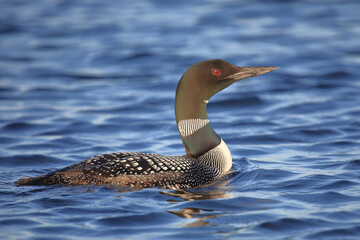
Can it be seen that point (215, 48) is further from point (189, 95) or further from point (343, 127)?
point (189, 95)

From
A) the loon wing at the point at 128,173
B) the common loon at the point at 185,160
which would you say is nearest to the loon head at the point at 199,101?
the common loon at the point at 185,160

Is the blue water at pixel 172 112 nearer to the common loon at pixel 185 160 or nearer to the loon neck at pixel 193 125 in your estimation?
the common loon at pixel 185 160

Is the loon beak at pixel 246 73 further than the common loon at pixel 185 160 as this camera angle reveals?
Yes

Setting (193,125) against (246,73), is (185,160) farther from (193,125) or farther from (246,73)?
(246,73)

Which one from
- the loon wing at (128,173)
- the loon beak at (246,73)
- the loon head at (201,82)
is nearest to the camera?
the loon wing at (128,173)

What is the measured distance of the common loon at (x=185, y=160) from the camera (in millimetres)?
4645

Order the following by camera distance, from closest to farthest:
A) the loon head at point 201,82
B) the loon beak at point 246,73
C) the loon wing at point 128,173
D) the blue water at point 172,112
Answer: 1. the blue water at point 172,112
2. the loon wing at point 128,173
3. the loon head at point 201,82
4. the loon beak at point 246,73

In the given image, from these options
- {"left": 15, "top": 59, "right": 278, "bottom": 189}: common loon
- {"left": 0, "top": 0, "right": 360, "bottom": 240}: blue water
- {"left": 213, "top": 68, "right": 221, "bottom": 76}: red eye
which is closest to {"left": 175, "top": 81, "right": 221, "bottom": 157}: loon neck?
{"left": 15, "top": 59, "right": 278, "bottom": 189}: common loon

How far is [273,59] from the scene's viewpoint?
34.4 feet

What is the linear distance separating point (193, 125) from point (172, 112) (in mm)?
2996

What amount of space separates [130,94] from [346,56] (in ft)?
13.0

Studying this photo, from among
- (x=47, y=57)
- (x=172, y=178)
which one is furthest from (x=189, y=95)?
(x=47, y=57)

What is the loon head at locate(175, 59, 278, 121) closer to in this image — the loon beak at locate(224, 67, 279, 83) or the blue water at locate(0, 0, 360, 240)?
the loon beak at locate(224, 67, 279, 83)

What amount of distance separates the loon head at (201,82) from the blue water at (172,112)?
2.28ft
